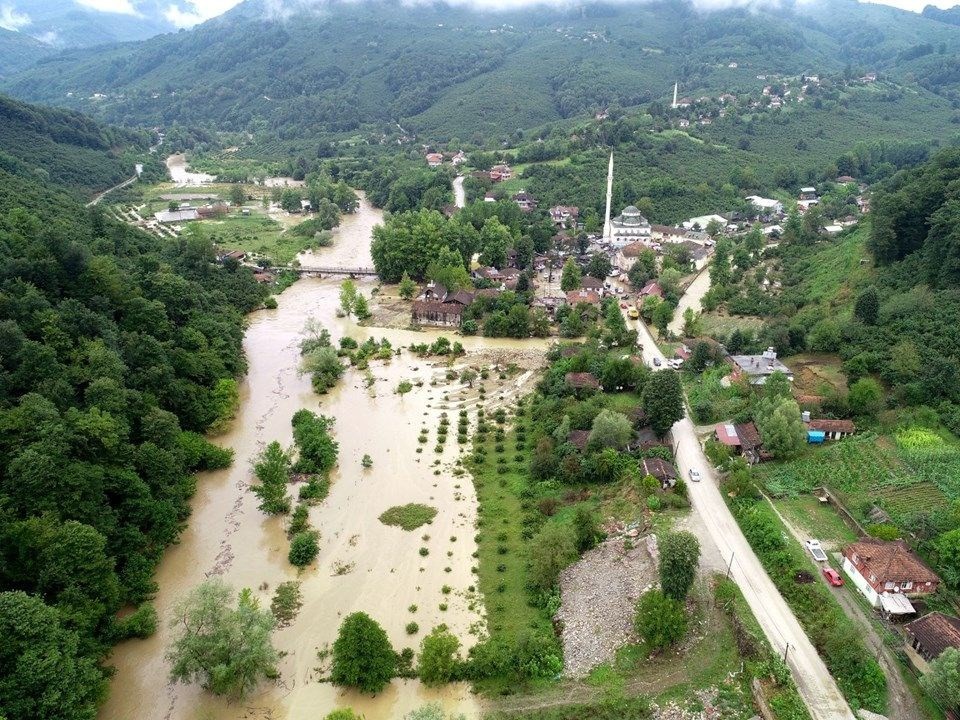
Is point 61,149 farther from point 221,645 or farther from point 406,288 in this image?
point 221,645

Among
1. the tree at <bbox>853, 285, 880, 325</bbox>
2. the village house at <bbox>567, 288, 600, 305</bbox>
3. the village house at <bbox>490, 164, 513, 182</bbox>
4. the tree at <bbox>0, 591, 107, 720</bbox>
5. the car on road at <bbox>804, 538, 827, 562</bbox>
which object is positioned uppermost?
the tree at <bbox>853, 285, 880, 325</bbox>

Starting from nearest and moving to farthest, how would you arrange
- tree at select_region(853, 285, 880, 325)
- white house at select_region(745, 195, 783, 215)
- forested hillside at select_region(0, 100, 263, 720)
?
forested hillside at select_region(0, 100, 263, 720)
tree at select_region(853, 285, 880, 325)
white house at select_region(745, 195, 783, 215)

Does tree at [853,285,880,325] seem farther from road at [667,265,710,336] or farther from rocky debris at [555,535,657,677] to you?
rocky debris at [555,535,657,677]

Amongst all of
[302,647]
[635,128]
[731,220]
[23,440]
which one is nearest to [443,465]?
[302,647]

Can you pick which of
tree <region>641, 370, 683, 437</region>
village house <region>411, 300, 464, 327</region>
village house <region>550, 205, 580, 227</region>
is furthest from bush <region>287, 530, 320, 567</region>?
village house <region>550, 205, 580, 227</region>

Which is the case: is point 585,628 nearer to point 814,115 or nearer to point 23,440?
point 23,440

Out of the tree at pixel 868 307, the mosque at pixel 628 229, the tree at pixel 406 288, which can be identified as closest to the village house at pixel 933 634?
the tree at pixel 868 307
